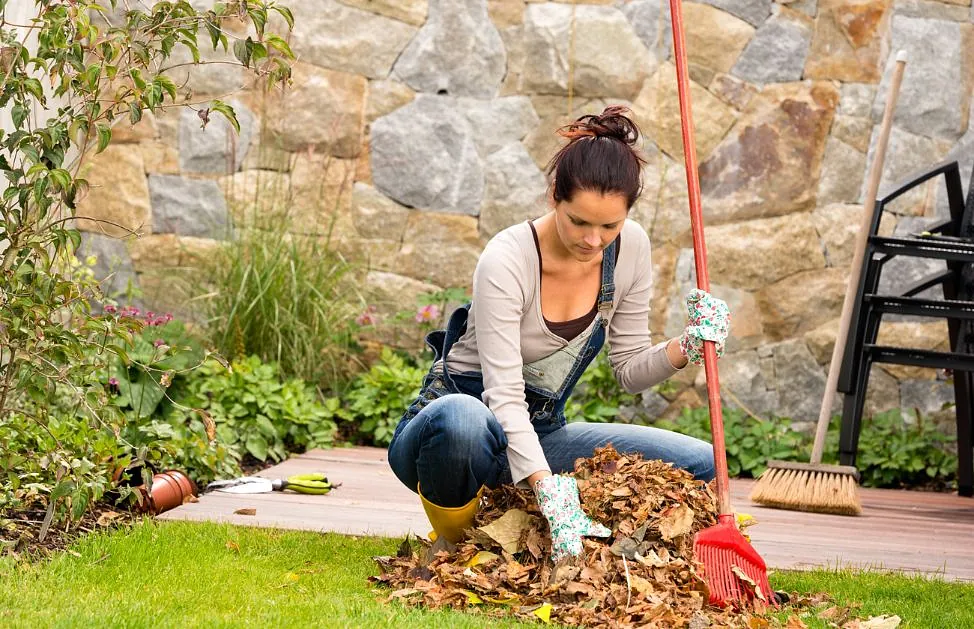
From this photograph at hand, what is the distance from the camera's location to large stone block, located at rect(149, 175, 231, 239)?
525cm

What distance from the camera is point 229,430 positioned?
424 cm

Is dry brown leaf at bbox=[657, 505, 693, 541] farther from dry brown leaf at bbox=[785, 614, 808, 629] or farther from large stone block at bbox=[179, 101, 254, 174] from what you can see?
large stone block at bbox=[179, 101, 254, 174]

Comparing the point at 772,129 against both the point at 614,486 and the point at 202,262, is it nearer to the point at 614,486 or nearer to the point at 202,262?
the point at 202,262

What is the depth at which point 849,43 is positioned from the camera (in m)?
5.09

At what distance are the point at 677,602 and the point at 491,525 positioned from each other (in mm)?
467

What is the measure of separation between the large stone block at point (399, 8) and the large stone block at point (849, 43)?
177 centimetres

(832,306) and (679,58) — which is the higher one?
(679,58)

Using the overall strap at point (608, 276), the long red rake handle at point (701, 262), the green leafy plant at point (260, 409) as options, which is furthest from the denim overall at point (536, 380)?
the green leafy plant at point (260, 409)

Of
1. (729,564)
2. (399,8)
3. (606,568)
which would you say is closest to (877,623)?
(729,564)

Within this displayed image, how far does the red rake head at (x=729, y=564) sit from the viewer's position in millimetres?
2383

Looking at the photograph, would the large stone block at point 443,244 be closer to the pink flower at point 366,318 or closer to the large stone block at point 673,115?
the pink flower at point 366,318

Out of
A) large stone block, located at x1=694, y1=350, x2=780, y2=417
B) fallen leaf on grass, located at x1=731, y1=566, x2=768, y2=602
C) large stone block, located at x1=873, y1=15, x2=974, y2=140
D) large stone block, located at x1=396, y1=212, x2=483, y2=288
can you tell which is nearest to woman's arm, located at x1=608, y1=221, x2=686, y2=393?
fallen leaf on grass, located at x1=731, y1=566, x2=768, y2=602

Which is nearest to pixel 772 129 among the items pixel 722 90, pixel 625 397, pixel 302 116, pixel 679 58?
pixel 722 90

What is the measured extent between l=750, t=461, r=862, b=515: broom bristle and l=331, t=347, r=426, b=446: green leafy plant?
60.0 inches
